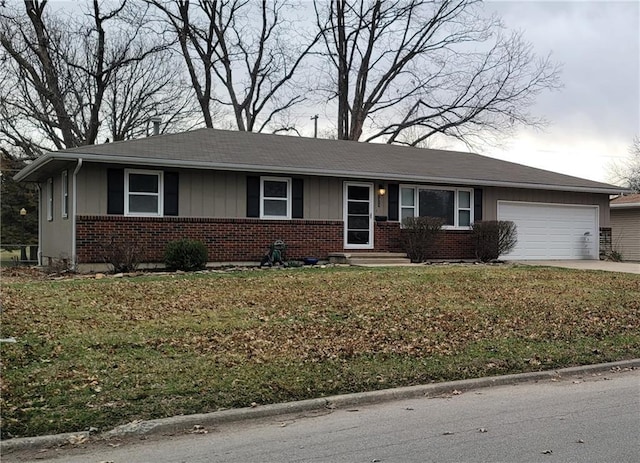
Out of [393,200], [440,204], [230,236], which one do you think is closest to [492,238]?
[440,204]

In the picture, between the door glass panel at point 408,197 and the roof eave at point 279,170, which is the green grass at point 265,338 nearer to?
the roof eave at point 279,170

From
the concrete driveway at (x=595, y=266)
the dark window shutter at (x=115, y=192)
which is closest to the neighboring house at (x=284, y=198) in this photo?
the dark window shutter at (x=115, y=192)

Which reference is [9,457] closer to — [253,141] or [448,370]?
[448,370]

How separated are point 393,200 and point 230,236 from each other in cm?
529

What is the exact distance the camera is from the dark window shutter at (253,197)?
16.5 meters

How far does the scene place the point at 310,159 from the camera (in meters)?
18.0

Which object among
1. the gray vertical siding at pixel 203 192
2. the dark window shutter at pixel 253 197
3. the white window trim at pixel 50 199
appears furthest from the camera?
the white window trim at pixel 50 199

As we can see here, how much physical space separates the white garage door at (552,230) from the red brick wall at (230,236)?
2.81 m

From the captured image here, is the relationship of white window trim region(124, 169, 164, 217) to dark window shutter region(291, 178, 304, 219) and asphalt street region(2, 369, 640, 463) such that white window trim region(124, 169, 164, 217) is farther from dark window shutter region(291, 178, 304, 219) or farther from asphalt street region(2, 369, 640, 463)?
asphalt street region(2, 369, 640, 463)

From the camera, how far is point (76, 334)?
24.5 feet

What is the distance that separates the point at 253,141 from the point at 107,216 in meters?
6.12

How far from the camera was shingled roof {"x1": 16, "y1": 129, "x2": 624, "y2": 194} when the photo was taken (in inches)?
598

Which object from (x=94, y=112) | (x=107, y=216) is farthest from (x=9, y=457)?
(x=94, y=112)

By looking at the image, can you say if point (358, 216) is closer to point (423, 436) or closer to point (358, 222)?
point (358, 222)
